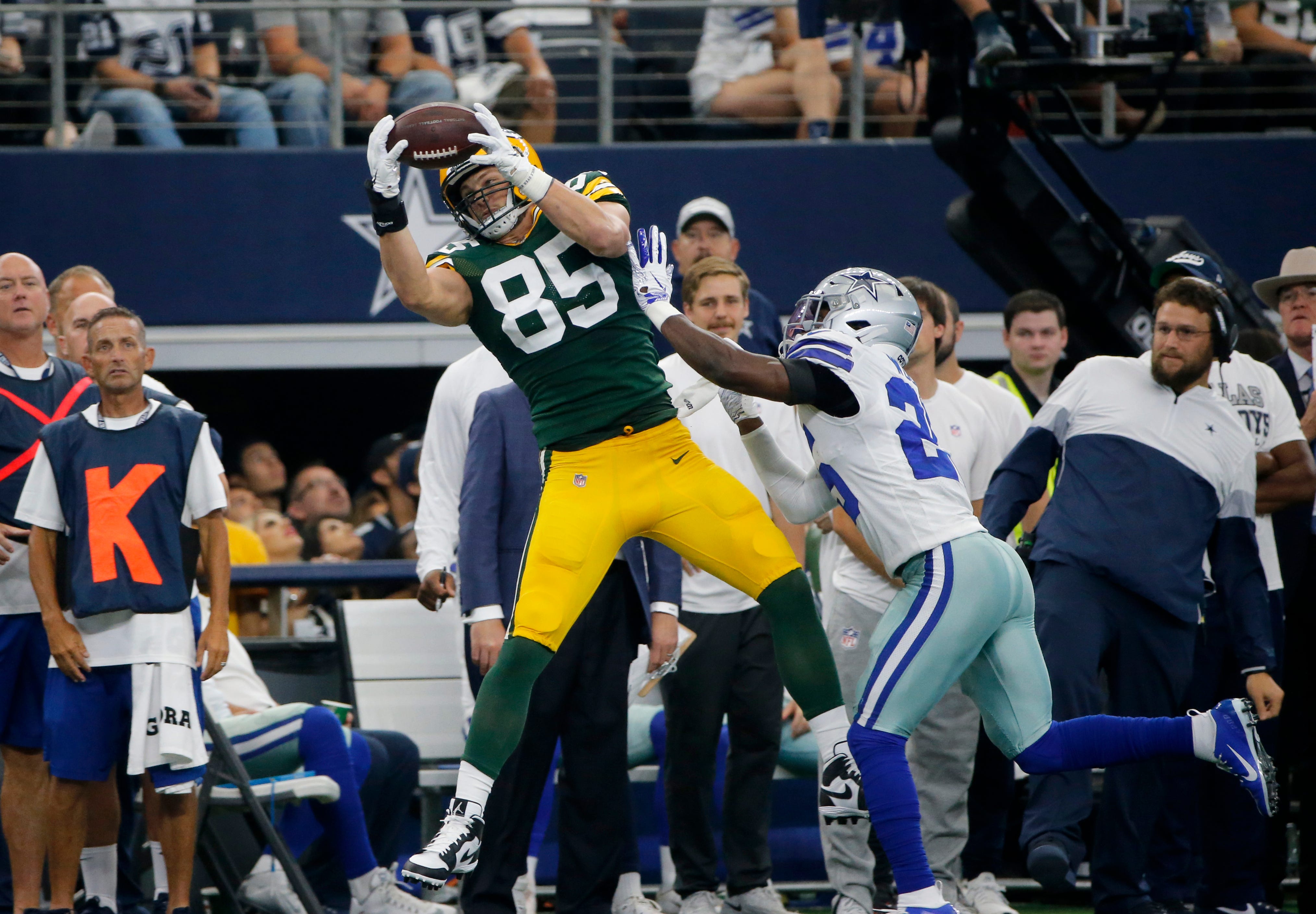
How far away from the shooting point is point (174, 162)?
9.38 meters

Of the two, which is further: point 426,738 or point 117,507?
point 426,738

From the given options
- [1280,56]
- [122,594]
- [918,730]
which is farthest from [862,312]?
[1280,56]

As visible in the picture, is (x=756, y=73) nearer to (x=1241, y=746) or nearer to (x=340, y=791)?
(x=340, y=791)

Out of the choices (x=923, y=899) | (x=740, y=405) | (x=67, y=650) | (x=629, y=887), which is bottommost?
(x=629, y=887)

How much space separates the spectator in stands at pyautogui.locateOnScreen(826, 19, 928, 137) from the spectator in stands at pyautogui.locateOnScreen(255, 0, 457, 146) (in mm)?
2233

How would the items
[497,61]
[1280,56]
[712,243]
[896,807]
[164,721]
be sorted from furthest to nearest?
1. [497,61]
2. [1280,56]
3. [712,243]
4. [164,721]
5. [896,807]

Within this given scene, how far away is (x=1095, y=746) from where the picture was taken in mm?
4352

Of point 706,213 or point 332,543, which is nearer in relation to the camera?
point 706,213

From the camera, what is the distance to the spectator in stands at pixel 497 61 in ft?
30.8

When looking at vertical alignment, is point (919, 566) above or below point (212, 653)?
above

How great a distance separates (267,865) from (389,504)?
307 centimetres

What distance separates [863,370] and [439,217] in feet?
18.0

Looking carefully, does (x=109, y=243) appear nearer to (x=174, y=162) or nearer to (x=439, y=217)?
(x=174, y=162)

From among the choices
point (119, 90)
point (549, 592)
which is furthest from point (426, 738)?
point (119, 90)
